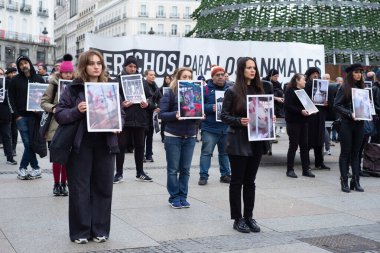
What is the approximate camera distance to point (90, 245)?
5855 millimetres

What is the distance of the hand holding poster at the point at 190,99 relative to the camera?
7816 millimetres

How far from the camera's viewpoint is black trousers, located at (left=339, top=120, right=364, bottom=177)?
29.9 feet

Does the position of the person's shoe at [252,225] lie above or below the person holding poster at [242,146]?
below

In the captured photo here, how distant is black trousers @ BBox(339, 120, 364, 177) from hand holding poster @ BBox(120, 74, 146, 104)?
318cm

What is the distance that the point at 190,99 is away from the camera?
26.1 ft

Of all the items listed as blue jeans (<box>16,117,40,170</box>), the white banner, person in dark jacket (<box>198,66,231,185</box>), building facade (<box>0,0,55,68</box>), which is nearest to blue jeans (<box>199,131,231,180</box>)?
person in dark jacket (<box>198,66,231,185</box>)

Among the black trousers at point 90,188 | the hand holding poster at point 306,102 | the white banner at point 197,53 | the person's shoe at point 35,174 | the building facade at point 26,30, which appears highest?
the building facade at point 26,30

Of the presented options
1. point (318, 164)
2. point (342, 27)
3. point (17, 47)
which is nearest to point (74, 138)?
point (318, 164)

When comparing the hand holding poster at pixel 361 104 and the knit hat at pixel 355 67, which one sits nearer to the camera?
the hand holding poster at pixel 361 104

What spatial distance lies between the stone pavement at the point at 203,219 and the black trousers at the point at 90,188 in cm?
19

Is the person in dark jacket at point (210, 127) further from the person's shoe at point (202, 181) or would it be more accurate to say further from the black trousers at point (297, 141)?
the black trousers at point (297, 141)

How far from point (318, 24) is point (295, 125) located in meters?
9.47

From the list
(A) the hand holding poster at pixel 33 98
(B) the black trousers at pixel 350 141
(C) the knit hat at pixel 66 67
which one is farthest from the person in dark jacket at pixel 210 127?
(A) the hand holding poster at pixel 33 98

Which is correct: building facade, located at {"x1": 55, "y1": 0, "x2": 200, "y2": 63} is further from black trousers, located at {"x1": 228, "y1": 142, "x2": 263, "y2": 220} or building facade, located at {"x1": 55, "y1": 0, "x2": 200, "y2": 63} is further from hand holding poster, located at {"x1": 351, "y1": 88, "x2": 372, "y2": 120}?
black trousers, located at {"x1": 228, "y1": 142, "x2": 263, "y2": 220}
